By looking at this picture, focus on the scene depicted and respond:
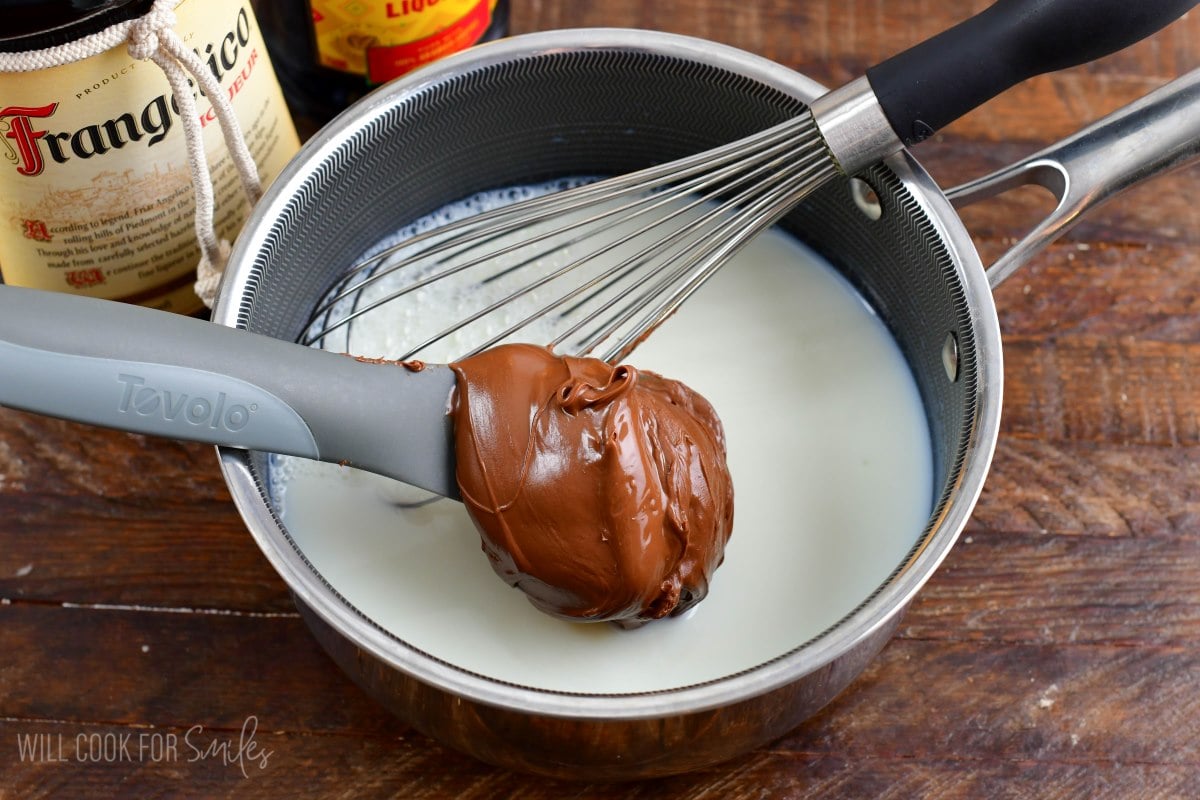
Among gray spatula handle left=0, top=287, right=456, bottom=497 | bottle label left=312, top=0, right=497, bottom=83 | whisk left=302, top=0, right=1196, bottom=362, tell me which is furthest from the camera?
bottle label left=312, top=0, right=497, bottom=83

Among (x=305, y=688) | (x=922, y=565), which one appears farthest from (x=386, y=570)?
(x=922, y=565)

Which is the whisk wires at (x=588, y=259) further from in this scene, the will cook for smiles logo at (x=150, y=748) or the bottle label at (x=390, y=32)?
the will cook for smiles logo at (x=150, y=748)

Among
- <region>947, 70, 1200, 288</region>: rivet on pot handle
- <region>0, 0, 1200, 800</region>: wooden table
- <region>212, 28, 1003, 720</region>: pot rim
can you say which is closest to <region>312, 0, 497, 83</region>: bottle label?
<region>212, 28, 1003, 720</region>: pot rim

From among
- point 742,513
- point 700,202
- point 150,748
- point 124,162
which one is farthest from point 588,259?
point 150,748

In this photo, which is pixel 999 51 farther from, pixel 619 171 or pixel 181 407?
pixel 181 407

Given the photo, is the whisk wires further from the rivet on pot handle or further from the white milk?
the rivet on pot handle
